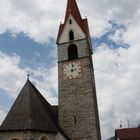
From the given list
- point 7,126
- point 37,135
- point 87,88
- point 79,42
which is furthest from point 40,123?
point 79,42

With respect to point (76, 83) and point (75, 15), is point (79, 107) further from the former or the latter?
point (75, 15)

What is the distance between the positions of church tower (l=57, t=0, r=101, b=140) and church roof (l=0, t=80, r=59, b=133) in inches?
146

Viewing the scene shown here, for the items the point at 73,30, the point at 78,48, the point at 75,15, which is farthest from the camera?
the point at 75,15

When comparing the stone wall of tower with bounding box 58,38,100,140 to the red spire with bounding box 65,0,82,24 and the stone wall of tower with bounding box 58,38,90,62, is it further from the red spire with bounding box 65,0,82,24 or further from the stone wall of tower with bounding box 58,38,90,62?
the red spire with bounding box 65,0,82,24

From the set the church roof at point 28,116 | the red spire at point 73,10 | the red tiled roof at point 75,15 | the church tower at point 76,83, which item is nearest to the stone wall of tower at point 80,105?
the church tower at point 76,83

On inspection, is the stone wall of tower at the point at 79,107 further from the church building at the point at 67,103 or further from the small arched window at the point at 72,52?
the small arched window at the point at 72,52

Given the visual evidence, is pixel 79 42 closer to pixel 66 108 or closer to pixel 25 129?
pixel 66 108

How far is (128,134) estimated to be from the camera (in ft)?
120

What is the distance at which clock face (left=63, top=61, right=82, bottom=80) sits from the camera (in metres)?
28.5

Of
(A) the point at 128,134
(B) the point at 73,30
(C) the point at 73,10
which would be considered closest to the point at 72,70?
(B) the point at 73,30

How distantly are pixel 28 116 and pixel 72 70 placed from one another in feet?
28.8

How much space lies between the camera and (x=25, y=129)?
20766 mm

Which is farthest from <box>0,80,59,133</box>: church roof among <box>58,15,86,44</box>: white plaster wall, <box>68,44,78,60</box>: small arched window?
<box>58,15,86,44</box>: white plaster wall

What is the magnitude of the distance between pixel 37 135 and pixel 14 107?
3.73 m
